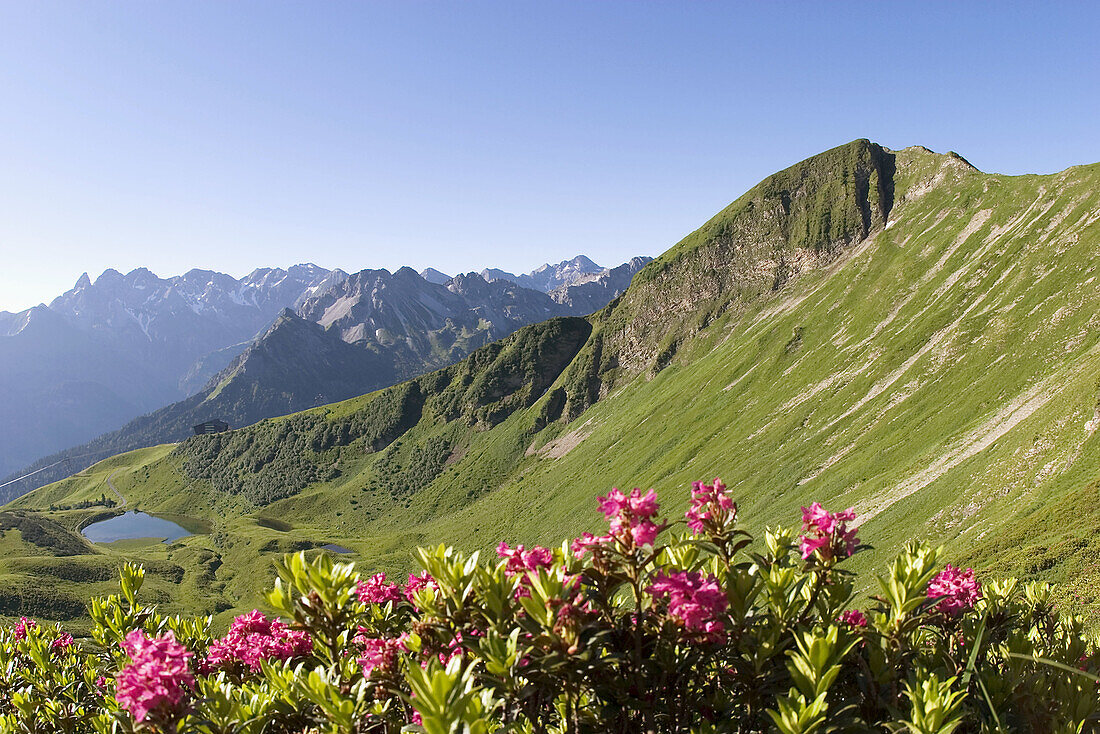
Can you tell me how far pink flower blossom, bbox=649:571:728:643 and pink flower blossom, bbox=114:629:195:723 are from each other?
3.55m

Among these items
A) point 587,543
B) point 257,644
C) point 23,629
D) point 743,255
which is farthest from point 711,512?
point 743,255

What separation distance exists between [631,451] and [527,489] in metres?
32.3

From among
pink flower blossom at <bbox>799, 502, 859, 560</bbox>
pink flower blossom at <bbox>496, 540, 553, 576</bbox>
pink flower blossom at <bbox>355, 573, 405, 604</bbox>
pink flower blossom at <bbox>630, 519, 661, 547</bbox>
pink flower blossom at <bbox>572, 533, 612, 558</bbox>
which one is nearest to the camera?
pink flower blossom at <bbox>630, 519, 661, 547</bbox>

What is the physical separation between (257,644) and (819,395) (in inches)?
3875

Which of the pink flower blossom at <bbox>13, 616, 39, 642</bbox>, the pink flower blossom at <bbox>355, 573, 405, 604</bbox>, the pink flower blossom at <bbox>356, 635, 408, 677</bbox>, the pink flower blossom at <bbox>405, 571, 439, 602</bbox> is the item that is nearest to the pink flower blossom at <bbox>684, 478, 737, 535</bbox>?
the pink flower blossom at <bbox>405, 571, 439, 602</bbox>

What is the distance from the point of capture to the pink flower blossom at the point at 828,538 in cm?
455

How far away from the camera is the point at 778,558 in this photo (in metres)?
5.37

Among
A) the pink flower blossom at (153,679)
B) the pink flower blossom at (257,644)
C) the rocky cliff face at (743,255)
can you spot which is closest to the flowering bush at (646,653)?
the pink flower blossom at (153,679)

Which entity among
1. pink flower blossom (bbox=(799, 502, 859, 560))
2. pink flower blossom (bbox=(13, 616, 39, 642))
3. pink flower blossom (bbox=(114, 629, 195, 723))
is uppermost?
pink flower blossom (bbox=(13, 616, 39, 642))

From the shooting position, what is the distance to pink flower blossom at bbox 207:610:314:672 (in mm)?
5984

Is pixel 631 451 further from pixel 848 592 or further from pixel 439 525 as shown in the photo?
pixel 848 592

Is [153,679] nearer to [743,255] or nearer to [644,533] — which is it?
[644,533]

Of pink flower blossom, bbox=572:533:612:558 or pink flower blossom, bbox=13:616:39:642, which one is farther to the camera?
pink flower blossom, bbox=13:616:39:642

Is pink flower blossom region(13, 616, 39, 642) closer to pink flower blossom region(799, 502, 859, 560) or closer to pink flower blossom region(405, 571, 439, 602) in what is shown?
pink flower blossom region(405, 571, 439, 602)
